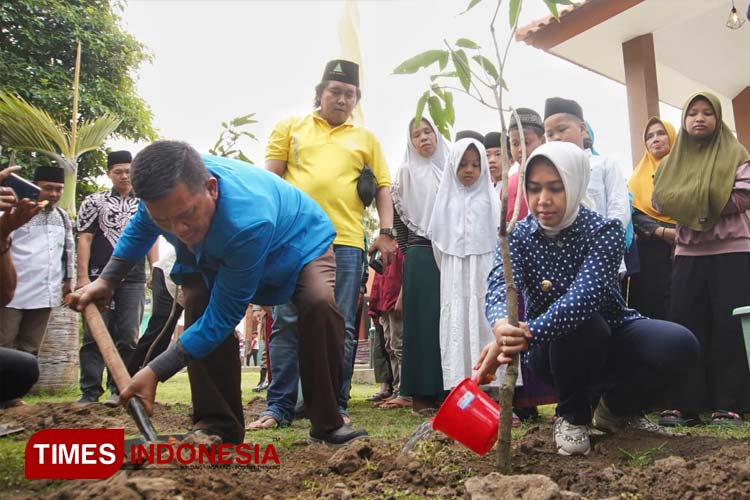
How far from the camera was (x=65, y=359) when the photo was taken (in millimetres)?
5977

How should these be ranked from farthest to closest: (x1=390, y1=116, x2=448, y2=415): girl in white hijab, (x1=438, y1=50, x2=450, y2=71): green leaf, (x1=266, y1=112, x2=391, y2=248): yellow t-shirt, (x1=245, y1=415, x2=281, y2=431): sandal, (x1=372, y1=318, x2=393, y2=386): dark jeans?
1. (x1=372, y1=318, x2=393, y2=386): dark jeans
2. (x1=390, y1=116, x2=448, y2=415): girl in white hijab
3. (x1=266, y1=112, x2=391, y2=248): yellow t-shirt
4. (x1=245, y1=415, x2=281, y2=431): sandal
5. (x1=438, y1=50, x2=450, y2=71): green leaf

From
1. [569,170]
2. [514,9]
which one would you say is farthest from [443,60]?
[569,170]

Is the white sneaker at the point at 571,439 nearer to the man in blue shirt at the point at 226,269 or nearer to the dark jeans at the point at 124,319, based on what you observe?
the man in blue shirt at the point at 226,269

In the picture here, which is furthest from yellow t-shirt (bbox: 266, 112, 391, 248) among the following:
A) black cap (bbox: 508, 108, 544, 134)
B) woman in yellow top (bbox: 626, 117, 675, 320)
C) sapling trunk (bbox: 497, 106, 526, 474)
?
sapling trunk (bbox: 497, 106, 526, 474)

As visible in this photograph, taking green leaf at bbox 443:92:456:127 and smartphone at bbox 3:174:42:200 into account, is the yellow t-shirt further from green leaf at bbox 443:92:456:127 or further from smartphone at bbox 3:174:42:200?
green leaf at bbox 443:92:456:127

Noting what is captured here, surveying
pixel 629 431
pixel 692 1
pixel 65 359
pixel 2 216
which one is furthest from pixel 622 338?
pixel 692 1

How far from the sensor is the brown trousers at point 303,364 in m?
2.50

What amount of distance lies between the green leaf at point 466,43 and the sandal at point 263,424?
2.05 metres

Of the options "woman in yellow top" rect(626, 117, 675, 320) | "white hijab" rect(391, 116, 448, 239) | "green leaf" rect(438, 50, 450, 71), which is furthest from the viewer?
"white hijab" rect(391, 116, 448, 239)

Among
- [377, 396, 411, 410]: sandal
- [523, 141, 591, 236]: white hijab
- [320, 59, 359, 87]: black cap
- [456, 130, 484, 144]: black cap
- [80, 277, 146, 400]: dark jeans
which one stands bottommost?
[377, 396, 411, 410]: sandal

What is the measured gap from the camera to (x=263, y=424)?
10.6 feet

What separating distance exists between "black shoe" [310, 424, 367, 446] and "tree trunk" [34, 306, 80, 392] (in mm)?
4085

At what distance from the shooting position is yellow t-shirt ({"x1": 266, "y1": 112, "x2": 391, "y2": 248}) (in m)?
3.62

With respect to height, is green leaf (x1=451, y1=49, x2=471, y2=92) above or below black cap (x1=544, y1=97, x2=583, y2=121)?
below
